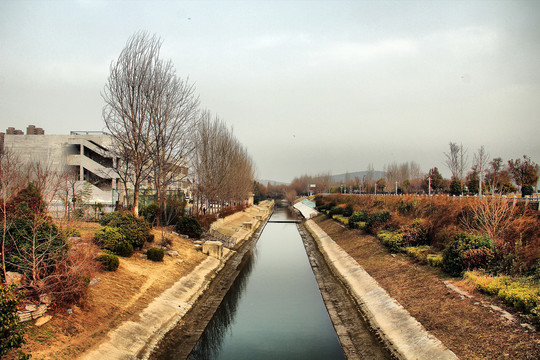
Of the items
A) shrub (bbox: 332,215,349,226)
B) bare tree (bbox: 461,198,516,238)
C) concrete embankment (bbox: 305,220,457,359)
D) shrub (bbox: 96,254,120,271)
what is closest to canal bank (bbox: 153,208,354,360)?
concrete embankment (bbox: 305,220,457,359)

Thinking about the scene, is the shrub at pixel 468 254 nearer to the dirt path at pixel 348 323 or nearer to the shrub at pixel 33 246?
the dirt path at pixel 348 323

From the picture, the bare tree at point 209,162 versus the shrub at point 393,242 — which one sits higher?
the bare tree at point 209,162

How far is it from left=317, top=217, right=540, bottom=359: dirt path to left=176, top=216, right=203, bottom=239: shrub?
1418 centimetres

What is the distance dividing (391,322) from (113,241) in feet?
41.0

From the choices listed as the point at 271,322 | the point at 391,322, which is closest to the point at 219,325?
the point at 271,322

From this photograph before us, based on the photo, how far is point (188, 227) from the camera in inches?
1136

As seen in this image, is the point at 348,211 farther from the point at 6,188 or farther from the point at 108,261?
the point at 6,188

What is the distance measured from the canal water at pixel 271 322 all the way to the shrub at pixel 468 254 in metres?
5.53

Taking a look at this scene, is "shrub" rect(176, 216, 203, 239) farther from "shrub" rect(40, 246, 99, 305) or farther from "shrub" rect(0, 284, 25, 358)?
"shrub" rect(0, 284, 25, 358)

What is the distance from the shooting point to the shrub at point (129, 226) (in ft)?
61.7

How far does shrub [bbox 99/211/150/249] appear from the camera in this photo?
18.8 meters

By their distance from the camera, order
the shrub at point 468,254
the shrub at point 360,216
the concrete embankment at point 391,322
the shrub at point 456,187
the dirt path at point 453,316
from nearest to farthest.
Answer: the dirt path at point 453,316
the concrete embankment at point 391,322
the shrub at point 468,254
the shrub at point 360,216
the shrub at point 456,187

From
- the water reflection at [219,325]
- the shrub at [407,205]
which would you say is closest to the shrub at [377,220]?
the shrub at [407,205]

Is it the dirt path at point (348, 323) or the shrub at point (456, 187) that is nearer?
the dirt path at point (348, 323)
